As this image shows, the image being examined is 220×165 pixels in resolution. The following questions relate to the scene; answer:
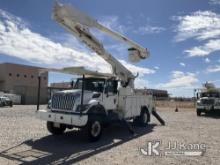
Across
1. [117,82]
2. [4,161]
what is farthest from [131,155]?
[117,82]

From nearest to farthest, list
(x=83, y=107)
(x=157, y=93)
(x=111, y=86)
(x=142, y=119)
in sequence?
(x=83, y=107), (x=111, y=86), (x=142, y=119), (x=157, y=93)

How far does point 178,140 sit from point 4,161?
268 inches

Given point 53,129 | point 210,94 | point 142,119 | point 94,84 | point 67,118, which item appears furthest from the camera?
point 210,94

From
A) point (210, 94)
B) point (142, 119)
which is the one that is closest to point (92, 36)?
point (142, 119)

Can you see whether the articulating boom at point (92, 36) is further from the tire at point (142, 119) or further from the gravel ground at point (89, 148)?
the gravel ground at point (89, 148)

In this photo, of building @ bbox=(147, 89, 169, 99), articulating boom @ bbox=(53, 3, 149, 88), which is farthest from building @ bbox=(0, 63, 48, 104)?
articulating boom @ bbox=(53, 3, 149, 88)

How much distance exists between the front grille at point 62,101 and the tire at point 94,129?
989 millimetres

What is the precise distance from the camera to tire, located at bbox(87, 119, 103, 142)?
11.3m

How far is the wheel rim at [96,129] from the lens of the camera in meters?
11.5

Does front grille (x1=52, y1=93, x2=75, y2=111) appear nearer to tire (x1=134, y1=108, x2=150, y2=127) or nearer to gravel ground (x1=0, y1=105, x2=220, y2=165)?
gravel ground (x1=0, y1=105, x2=220, y2=165)

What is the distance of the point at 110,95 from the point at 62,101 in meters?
2.56

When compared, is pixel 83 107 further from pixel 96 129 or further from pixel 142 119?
pixel 142 119

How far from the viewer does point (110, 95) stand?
13617mm

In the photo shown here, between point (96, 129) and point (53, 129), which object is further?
point (53, 129)
